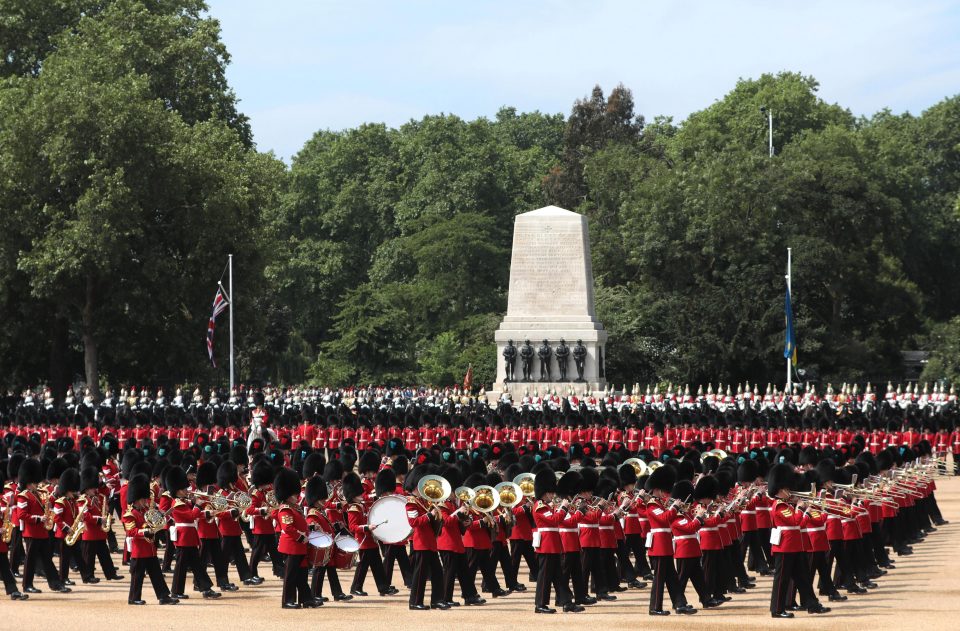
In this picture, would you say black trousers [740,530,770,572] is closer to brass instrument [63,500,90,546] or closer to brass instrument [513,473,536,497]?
brass instrument [513,473,536,497]

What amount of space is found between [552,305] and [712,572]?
2969 cm

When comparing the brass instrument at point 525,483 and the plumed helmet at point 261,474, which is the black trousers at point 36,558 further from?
the brass instrument at point 525,483

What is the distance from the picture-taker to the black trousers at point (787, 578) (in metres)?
15.1

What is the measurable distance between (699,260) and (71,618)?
1841 inches

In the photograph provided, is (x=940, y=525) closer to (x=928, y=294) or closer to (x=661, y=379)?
(x=661, y=379)

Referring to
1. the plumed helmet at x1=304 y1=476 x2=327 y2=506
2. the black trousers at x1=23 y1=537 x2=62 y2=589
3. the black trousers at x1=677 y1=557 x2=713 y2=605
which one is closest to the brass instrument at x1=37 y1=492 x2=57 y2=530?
the black trousers at x1=23 y1=537 x2=62 y2=589

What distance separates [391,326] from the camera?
6538 cm

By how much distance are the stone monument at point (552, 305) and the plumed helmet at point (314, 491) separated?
2840 cm

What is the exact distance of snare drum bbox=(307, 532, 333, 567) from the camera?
15539 millimetres

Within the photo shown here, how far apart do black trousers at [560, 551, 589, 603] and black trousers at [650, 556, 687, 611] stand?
2.67 ft

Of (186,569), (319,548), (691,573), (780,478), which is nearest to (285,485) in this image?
(319,548)

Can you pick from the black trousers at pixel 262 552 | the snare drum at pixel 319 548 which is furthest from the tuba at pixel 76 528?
the snare drum at pixel 319 548

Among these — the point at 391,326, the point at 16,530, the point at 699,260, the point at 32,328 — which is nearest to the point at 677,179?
the point at 699,260

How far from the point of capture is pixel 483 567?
1675 centimetres
